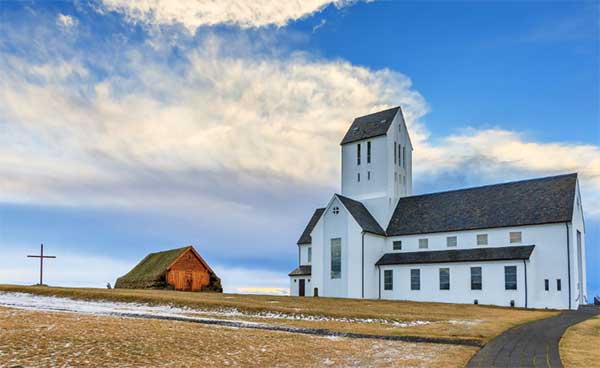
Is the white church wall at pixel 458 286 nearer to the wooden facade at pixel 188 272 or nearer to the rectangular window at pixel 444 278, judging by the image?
the rectangular window at pixel 444 278

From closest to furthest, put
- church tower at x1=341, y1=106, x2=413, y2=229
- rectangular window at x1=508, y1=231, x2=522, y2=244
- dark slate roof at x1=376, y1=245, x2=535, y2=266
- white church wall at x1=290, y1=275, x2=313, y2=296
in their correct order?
dark slate roof at x1=376, y1=245, x2=535, y2=266, rectangular window at x1=508, y1=231, x2=522, y2=244, church tower at x1=341, y1=106, x2=413, y2=229, white church wall at x1=290, y1=275, x2=313, y2=296

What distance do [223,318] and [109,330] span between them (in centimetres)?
961

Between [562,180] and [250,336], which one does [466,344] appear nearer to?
[250,336]

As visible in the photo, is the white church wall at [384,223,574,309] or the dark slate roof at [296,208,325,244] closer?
the white church wall at [384,223,574,309]

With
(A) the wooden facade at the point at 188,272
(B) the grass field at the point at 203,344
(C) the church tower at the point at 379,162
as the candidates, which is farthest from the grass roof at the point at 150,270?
(B) the grass field at the point at 203,344

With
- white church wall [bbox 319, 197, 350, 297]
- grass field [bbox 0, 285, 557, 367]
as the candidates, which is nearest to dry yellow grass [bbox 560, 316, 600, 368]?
grass field [bbox 0, 285, 557, 367]

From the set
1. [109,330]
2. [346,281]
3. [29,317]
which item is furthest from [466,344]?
[346,281]

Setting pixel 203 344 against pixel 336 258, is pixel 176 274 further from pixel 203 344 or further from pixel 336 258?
pixel 203 344

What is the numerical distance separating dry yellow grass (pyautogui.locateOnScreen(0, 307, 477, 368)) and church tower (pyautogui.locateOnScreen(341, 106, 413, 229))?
134ft

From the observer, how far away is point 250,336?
69.9 ft

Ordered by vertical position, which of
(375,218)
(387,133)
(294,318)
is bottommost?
(294,318)

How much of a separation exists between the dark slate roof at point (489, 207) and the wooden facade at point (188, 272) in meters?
21.0

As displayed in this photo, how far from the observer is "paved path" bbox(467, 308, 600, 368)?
17531 mm

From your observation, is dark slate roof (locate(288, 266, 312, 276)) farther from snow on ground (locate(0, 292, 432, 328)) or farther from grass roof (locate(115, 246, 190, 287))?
snow on ground (locate(0, 292, 432, 328))
